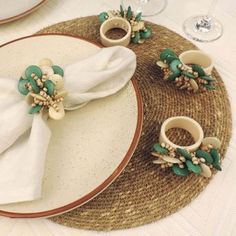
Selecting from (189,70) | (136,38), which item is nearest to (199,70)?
(189,70)

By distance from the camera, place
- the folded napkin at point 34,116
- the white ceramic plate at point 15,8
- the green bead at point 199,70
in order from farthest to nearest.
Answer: the white ceramic plate at point 15,8
the green bead at point 199,70
the folded napkin at point 34,116

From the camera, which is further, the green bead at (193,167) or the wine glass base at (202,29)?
the wine glass base at (202,29)

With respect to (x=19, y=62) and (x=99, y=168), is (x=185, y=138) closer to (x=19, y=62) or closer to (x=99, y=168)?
(x=99, y=168)

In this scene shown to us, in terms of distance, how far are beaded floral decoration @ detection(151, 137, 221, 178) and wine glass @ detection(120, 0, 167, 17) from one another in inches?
13.4

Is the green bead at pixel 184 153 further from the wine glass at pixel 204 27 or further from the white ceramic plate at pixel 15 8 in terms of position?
the white ceramic plate at pixel 15 8

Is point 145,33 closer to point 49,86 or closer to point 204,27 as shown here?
point 204,27

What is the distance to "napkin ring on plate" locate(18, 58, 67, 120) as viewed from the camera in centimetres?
46

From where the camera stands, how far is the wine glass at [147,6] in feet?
2.40

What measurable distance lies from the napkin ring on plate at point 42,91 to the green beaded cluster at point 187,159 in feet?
0.46

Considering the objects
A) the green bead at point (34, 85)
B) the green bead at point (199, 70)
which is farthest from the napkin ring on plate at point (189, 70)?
the green bead at point (34, 85)

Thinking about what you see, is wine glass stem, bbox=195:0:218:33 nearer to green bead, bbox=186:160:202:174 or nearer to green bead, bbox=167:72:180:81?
green bead, bbox=167:72:180:81

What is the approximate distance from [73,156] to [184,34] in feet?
1.17

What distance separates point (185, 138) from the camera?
0.53m

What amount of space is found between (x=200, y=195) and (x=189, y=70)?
0.62 ft
